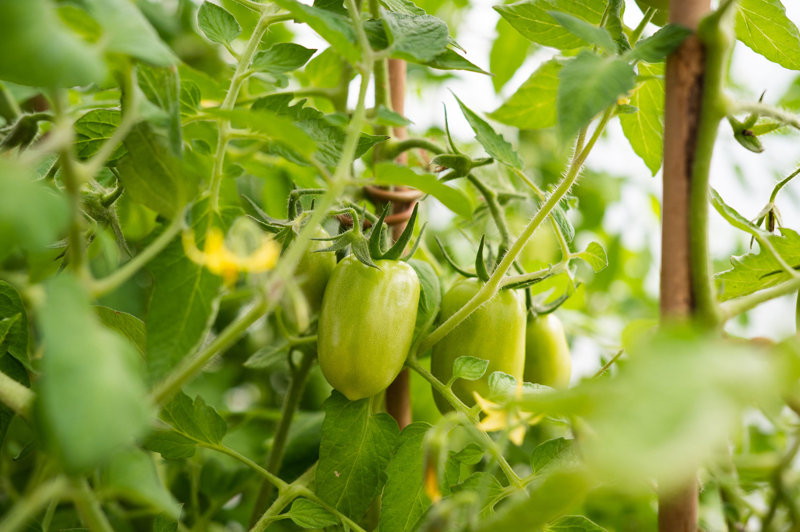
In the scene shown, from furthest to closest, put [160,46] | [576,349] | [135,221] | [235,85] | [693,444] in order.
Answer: [576,349]
[135,221]
[235,85]
[160,46]
[693,444]

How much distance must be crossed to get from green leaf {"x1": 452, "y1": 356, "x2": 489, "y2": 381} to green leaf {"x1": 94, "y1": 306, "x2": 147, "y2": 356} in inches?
8.3

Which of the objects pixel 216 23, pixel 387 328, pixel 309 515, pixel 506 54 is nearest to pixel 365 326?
pixel 387 328

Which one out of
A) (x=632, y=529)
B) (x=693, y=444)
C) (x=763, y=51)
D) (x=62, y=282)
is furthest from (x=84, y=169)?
(x=632, y=529)

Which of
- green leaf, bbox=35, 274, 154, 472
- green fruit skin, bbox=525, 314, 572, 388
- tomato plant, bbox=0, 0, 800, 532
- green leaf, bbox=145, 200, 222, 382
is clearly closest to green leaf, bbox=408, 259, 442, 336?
tomato plant, bbox=0, 0, 800, 532

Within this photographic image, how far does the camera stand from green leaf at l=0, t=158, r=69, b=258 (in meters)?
0.24

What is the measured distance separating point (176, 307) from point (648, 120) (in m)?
0.40

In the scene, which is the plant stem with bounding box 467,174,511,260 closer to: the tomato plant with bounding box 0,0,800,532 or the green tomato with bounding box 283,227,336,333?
the tomato plant with bounding box 0,0,800,532

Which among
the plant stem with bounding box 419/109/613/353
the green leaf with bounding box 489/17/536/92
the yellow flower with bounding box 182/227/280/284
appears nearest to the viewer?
the yellow flower with bounding box 182/227/280/284

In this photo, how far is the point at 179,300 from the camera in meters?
0.39

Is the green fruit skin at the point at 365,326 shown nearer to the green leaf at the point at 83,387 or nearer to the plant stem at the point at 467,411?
the plant stem at the point at 467,411

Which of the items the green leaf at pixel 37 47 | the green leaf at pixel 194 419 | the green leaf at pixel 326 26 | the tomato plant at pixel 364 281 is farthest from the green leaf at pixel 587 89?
the green leaf at pixel 194 419

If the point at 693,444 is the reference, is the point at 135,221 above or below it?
below

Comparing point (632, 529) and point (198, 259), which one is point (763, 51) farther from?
point (632, 529)

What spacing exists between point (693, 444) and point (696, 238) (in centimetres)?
16
